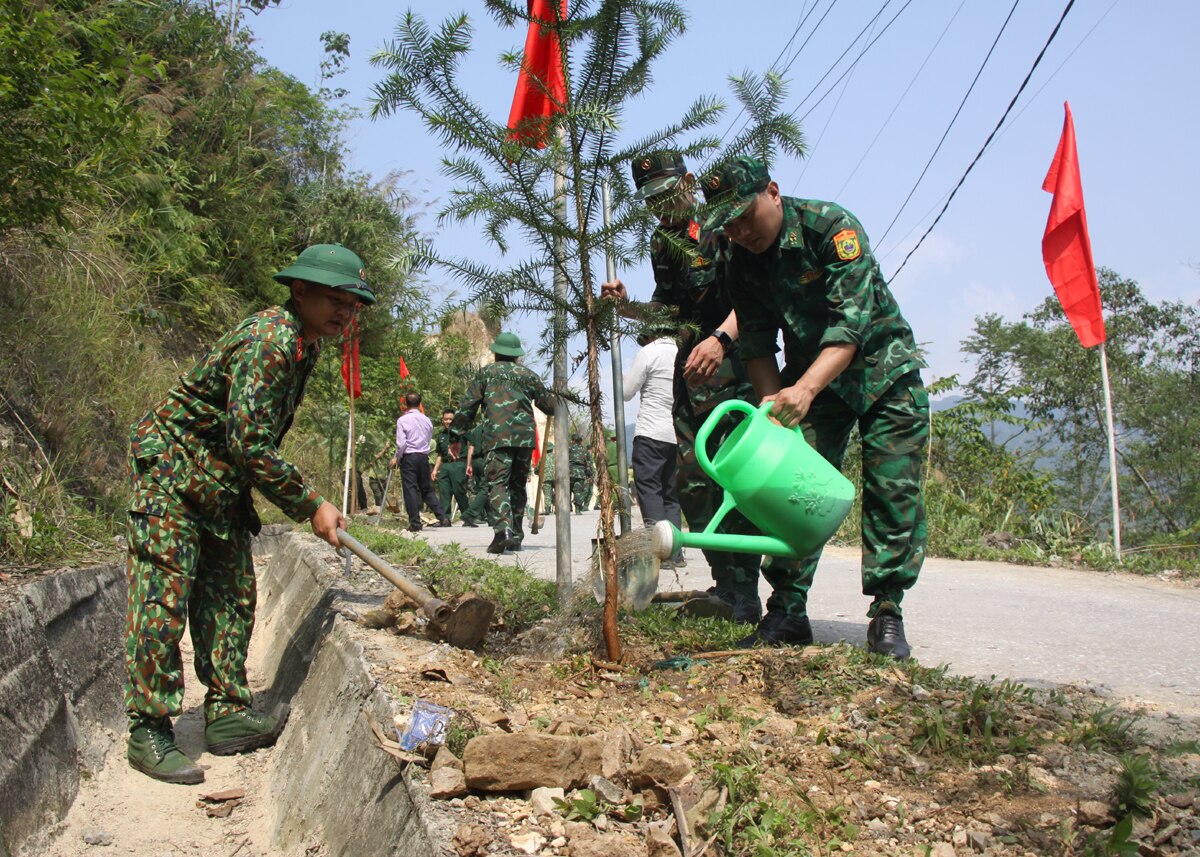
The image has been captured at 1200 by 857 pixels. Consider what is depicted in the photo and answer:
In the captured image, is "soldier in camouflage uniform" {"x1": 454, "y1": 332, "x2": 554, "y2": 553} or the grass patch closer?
the grass patch

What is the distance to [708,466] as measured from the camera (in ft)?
9.77

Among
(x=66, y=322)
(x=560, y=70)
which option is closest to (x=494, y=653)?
(x=560, y=70)

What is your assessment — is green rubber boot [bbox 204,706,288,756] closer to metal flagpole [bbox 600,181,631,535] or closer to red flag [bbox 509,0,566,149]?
metal flagpole [bbox 600,181,631,535]

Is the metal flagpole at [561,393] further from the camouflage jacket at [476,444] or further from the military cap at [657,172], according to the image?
the camouflage jacket at [476,444]

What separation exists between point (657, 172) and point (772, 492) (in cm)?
139

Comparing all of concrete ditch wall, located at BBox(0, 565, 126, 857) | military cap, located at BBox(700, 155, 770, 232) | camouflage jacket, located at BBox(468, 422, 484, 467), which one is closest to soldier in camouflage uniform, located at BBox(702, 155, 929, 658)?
military cap, located at BBox(700, 155, 770, 232)

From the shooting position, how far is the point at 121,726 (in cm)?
417

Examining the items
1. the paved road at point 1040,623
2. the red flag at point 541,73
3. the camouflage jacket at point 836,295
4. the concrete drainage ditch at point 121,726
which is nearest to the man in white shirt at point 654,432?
the paved road at point 1040,623

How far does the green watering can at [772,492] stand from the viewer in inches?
114

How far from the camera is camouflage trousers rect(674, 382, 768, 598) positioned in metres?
4.50

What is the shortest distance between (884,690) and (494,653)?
1.59m

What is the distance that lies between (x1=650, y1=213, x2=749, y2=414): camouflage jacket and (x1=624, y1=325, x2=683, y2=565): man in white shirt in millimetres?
2267

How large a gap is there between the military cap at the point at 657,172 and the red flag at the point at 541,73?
1.16 feet

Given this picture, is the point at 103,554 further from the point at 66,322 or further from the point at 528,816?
the point at 528,816
